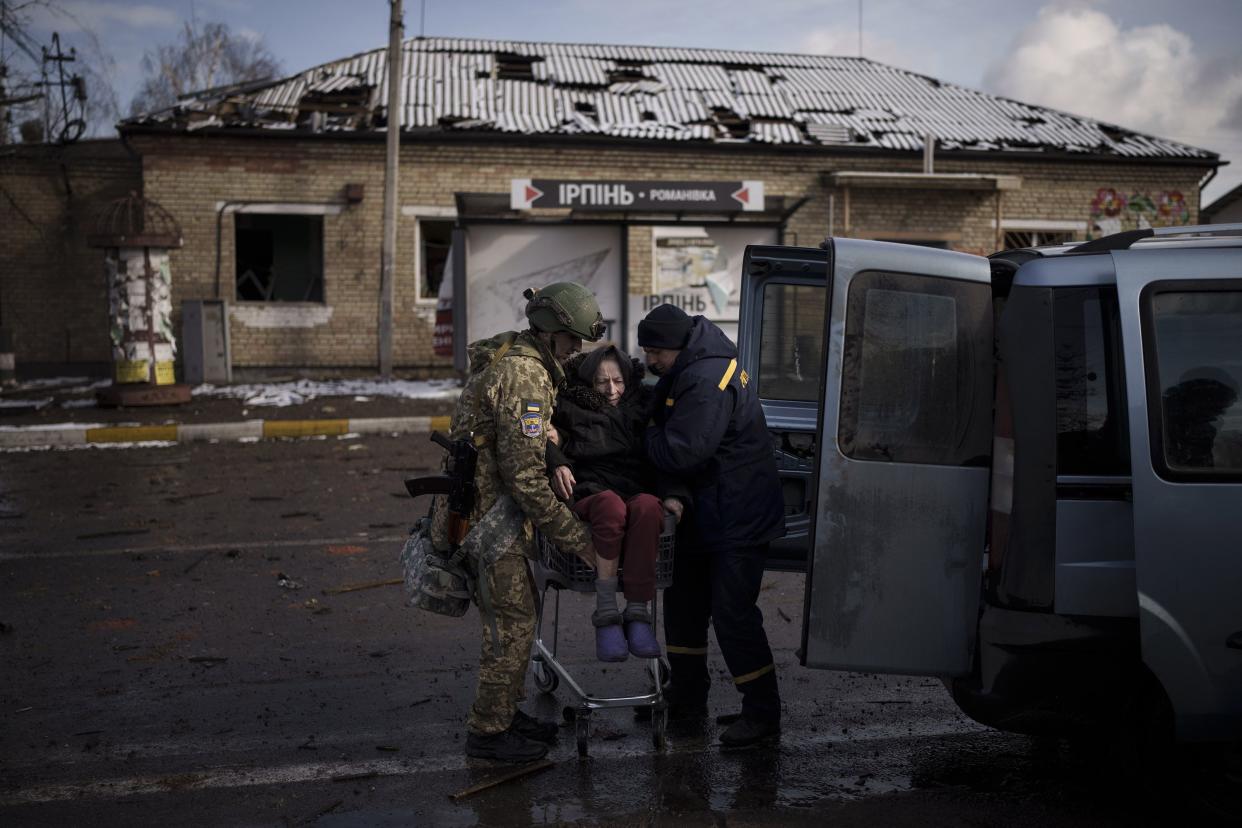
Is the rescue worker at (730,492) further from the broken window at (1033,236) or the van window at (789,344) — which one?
the broken window at (1033,236)

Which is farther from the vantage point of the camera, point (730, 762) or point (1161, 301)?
point (730, 762)

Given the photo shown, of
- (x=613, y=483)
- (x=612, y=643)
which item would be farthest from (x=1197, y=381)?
(x=612, y=643)

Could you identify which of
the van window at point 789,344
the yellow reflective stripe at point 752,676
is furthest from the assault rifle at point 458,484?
the van window at point 789,344

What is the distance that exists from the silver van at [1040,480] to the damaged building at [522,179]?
514 inches

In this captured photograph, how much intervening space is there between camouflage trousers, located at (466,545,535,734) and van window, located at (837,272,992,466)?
52.0 inches

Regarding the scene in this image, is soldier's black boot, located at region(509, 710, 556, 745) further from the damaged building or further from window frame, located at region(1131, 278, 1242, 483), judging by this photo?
the damaged building

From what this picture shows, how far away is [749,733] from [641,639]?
24.3 inches

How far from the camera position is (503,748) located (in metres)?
4.00

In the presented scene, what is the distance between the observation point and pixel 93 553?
23.9 ft

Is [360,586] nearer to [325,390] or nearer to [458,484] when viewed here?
[458,484]

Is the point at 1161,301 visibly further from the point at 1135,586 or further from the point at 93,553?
the point at 93,553

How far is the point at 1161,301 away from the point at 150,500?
8.16m

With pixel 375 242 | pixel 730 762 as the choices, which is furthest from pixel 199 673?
pixel 375 242

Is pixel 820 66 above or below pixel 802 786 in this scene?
above
